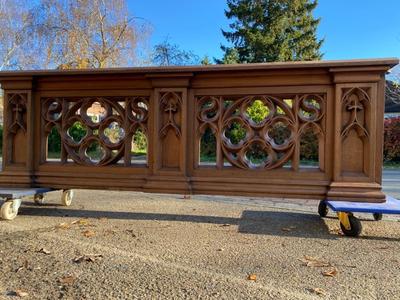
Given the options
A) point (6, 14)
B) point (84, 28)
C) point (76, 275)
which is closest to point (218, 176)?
point (76, 275)

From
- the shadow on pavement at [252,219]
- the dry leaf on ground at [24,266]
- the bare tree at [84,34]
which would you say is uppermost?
the bare tree at [84,34]

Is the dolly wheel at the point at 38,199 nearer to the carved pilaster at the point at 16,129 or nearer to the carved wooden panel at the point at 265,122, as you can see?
the carved pilaster at the point at 16,129

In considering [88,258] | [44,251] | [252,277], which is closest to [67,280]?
[88,258]

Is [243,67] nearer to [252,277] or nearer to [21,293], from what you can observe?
[252,277]

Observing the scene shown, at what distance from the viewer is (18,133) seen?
5.32 m

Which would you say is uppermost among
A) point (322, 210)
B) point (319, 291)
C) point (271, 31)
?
point (271, 31)

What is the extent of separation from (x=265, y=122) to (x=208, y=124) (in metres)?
0.66

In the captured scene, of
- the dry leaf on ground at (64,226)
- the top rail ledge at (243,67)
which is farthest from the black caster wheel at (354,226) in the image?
the dry leaf on ground at (64,226)

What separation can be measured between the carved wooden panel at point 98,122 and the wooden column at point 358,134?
88.1 inches

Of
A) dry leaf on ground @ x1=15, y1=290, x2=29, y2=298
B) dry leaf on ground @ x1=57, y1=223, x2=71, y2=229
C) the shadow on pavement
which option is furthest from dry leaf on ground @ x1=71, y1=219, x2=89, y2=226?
dry leaf on ground @ x1=15, y1=290, x2=29, y2=298

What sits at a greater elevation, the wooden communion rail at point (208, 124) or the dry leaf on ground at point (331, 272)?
the wooden communion rail at point (208, 124)

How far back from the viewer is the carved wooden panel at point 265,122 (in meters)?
4.54

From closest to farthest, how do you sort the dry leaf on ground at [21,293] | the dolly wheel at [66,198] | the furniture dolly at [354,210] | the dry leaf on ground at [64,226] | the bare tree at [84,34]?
the dry leaf on ground at [21,293] < the furniture dolly at [354,210] < the dry leaf on ground at [64,226] < the dolly wheel at [66,198] < the bare tree at [84,34]

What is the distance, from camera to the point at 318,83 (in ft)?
14.6
